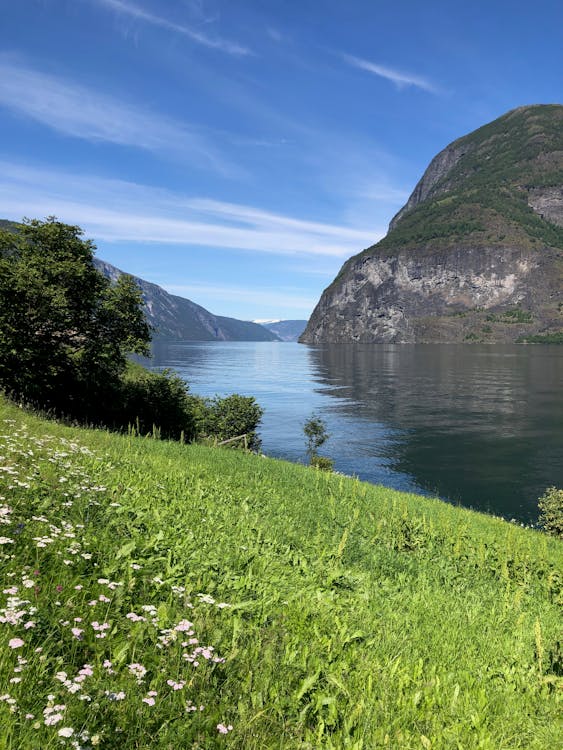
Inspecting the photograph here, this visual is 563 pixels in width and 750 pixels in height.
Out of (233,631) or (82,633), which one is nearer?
(82,633)

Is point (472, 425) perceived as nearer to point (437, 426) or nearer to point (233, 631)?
point (437, 426)

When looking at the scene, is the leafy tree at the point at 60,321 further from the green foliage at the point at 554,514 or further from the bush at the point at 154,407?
the green foliage at the point at 554,514

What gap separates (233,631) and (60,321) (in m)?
22.9

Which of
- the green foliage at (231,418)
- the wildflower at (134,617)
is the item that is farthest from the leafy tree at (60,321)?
the green foliage at (231,418)

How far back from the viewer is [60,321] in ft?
78.0

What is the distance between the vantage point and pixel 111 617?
419 centimetres

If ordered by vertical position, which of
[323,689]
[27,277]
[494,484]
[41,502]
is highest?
[27,277]

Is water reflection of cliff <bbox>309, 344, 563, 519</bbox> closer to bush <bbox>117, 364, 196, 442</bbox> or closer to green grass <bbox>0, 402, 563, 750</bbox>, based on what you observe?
bush <bbox>117, 364, 196, 442</bbox>

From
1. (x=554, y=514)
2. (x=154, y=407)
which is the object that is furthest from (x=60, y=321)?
(x=554, y=514)

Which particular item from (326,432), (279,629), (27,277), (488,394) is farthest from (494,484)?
(488,394)

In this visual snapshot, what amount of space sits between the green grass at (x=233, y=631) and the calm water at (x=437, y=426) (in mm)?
32949

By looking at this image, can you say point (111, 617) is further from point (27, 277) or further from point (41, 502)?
point (27, 277)

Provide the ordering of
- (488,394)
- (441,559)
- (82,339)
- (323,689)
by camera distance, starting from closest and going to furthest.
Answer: (323,689) < (441,559) < (82,339) < (488,394)

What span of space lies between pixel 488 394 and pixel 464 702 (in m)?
121
